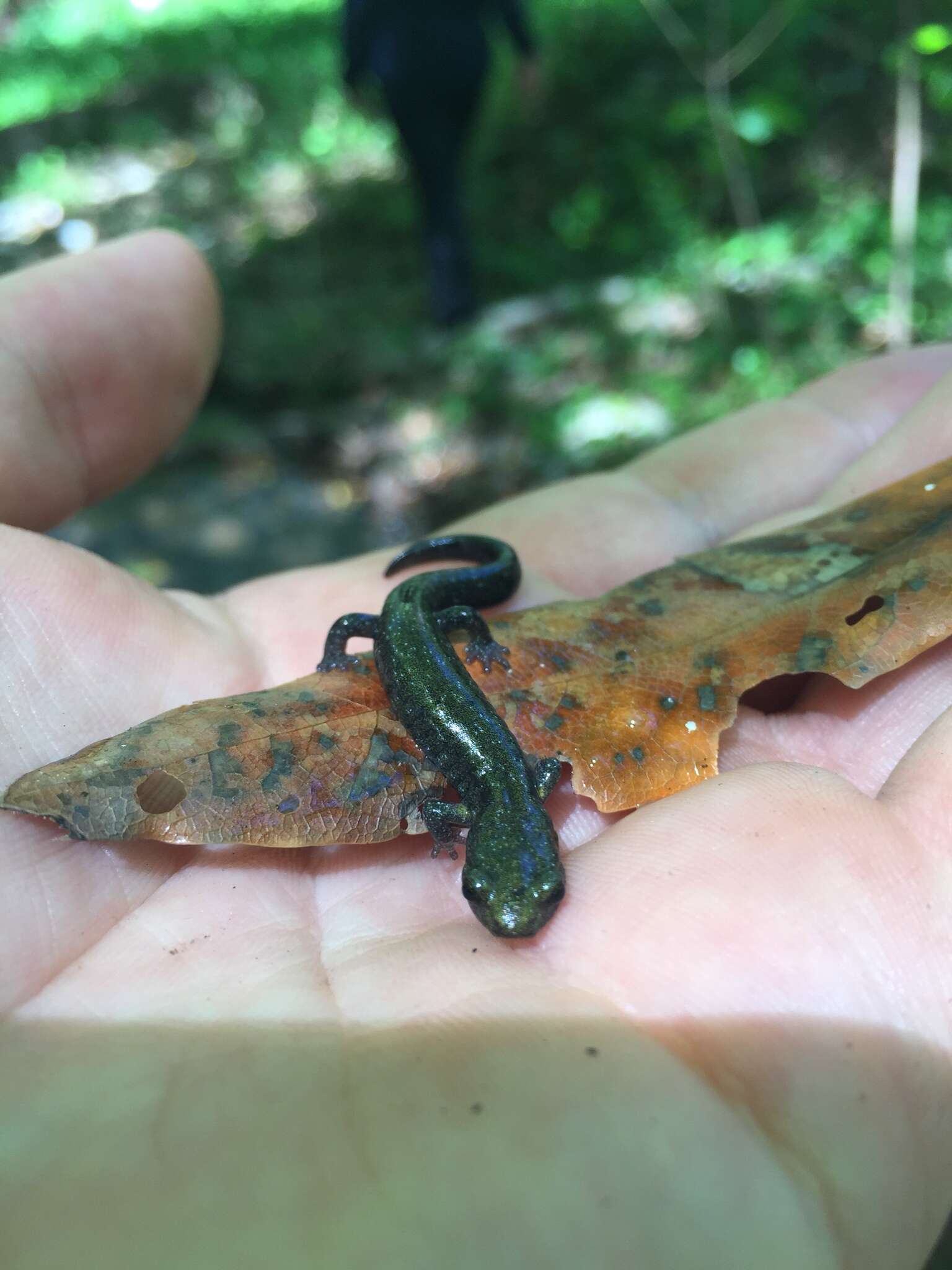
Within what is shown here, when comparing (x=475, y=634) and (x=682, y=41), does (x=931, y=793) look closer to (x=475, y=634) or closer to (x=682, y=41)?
(x=475, y=634)

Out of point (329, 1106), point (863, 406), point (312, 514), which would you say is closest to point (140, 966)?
point (329, 1106)

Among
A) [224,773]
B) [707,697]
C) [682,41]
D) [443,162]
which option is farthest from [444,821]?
[682,41]

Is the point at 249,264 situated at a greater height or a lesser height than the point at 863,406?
greater

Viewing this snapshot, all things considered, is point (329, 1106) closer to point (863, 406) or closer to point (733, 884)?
point (733, 884)

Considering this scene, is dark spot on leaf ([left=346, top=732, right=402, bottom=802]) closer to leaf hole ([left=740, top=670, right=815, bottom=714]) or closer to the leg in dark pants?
leaf hole ([left=740, top=670, right=815, bottom=714])

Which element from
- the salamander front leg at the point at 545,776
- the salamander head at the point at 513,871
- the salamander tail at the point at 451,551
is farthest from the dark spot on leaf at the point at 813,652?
the salamander tail at the point at 451,551

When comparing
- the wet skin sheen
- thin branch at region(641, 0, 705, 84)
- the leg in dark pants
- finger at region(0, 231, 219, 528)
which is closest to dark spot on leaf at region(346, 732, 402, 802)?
the wet skin sheen
